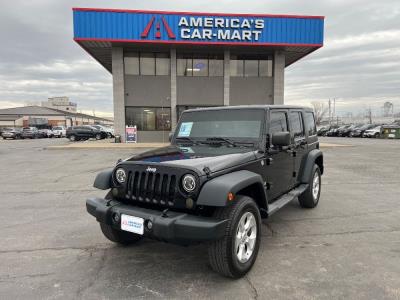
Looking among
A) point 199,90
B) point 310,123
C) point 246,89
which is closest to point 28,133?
point 199,90

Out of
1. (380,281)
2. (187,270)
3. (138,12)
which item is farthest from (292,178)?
(138,12)

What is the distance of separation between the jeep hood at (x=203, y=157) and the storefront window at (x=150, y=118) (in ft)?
66.1

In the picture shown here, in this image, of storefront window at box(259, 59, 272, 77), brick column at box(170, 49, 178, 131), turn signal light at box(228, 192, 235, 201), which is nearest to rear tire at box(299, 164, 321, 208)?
turn signal light at box(228, 192, 235, 201)

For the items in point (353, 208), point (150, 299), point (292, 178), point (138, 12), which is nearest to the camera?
point (150, 299)

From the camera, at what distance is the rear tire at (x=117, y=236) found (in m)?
3.90

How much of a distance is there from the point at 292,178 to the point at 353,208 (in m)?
1.71

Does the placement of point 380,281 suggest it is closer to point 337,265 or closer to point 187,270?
point 337,265

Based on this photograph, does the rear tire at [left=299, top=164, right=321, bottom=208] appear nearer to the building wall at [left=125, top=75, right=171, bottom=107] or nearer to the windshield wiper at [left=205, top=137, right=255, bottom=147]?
the windshield wiper at [left=205, top=137, right=255, bottom=147]

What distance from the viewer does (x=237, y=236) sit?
→ 320 centimetres

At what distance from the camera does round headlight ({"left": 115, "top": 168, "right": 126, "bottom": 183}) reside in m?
3.58

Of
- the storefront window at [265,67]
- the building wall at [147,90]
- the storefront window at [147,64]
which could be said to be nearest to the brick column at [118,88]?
the building wall at [147,90]

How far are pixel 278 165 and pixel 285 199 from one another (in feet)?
1.72

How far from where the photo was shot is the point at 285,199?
14.8 feet

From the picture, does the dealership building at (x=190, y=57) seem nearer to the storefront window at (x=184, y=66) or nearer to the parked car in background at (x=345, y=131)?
the storefront window at (x=184, y=66)
